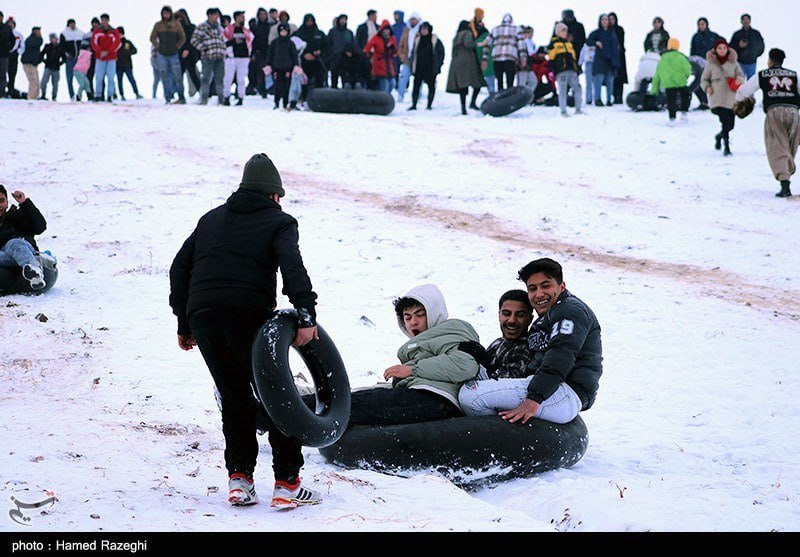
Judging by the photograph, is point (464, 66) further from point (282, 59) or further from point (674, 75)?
point (674, 75)

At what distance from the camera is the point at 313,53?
22.4m

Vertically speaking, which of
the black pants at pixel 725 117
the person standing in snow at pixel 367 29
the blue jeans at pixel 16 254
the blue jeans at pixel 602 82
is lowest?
the blue jeans at pixel 16 254

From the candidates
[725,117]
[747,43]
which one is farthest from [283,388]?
[747,43]

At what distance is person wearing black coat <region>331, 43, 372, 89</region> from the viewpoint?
883 inches

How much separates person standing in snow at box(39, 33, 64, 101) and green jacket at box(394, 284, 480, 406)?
18413mm

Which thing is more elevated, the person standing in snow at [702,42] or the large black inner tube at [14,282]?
the person standing in snow at [702,42]

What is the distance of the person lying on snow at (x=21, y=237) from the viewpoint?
969cm

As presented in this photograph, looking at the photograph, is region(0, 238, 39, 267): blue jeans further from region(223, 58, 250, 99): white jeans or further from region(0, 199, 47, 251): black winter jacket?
region(223, 58, 250, 99): white jeans

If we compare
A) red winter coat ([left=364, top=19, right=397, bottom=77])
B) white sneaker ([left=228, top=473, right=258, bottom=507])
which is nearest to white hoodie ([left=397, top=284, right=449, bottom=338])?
white sneaker ([left=228, top=473, right=258, bottom=507])

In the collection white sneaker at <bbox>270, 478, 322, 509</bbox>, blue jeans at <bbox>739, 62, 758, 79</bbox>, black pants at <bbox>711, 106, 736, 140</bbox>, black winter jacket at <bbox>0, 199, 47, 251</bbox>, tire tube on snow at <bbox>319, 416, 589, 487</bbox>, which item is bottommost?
tire tube on snow at <bbox>319, 416, 589, 487</bbox>

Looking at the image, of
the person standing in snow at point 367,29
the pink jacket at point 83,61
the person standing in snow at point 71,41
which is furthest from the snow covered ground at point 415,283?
the person standing in snow at point 367,29

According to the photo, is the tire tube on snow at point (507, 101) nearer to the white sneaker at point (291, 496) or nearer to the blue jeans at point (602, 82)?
the blue jeans at point (602, 82)
